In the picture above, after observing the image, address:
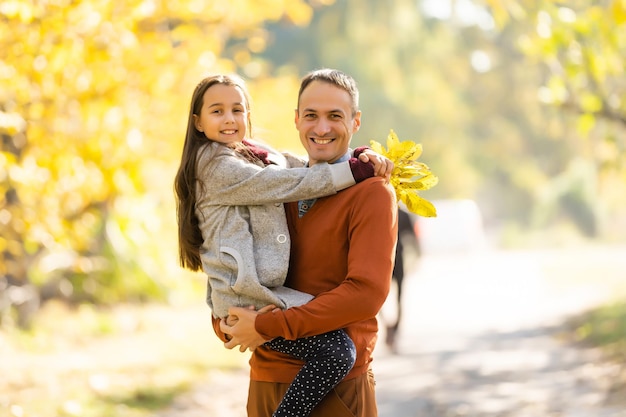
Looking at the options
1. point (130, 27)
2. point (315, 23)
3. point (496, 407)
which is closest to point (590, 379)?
point (496, 407)

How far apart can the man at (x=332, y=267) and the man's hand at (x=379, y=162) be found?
0.06 meters

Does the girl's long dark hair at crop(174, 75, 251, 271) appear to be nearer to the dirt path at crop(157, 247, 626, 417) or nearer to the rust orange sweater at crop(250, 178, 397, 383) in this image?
the rust orange sweater at crop(250, 178, 397, 383)

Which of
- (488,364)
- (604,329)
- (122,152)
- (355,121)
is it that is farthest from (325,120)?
(604,329)

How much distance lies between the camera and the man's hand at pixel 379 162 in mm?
3605

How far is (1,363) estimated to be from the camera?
10320mm

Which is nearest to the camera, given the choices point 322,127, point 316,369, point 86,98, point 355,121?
point 316,369

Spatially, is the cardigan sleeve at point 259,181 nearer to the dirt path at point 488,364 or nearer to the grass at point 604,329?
the dirt path at point 488,364

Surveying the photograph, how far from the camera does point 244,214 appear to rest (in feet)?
12.2

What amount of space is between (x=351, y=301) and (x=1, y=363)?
25.3 ft

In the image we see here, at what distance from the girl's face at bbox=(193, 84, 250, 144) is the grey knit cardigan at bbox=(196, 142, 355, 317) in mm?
87

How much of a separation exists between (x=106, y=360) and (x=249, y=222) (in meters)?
8.09

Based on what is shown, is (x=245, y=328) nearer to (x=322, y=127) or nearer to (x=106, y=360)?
(x=322, y=127)

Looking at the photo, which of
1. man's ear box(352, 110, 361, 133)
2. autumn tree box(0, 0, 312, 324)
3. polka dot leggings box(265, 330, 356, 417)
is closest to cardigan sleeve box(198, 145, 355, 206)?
man's ear box(352, 110, 361, 133)

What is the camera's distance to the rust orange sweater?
3.42 meters
